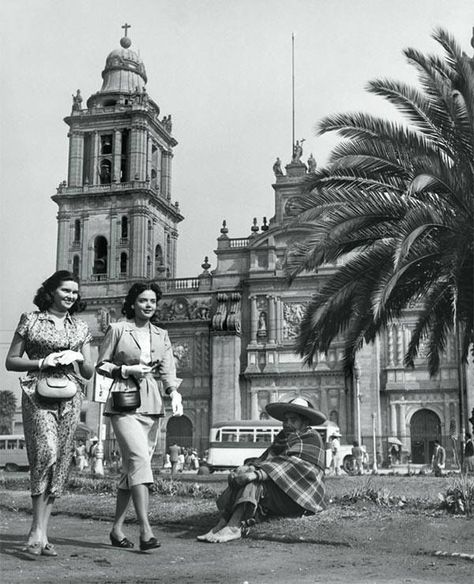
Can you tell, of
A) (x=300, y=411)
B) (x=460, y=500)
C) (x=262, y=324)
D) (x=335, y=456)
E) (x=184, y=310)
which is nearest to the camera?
(x=300, y=411)

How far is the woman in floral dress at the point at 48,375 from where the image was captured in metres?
6.18

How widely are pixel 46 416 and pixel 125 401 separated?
2.12 ft

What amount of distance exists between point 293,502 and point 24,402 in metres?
3.05

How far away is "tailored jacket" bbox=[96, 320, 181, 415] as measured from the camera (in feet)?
21.8

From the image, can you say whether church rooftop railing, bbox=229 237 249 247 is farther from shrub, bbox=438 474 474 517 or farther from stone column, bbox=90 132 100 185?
shrub, bbox=438 474 474 517

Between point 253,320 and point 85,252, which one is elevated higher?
point 85,252

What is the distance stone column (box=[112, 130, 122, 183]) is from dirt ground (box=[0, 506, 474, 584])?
4350cm

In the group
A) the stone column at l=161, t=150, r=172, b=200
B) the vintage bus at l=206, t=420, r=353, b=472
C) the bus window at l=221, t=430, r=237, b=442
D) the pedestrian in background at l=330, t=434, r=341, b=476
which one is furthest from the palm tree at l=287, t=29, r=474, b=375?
the stone column at l=161, t=150, r=172, b=200

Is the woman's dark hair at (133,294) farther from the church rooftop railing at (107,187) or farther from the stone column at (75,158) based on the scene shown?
the stone column at (75,158)

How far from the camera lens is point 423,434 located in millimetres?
43781

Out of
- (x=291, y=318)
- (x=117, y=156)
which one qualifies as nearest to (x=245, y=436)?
(x=291, y=318)

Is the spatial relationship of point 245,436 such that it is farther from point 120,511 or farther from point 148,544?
point 148,544

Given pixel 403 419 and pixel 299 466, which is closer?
pixel 299 466

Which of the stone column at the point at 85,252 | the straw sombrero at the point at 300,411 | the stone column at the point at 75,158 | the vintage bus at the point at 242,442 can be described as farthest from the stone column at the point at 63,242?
the straw sombrero at the point at 300,411
